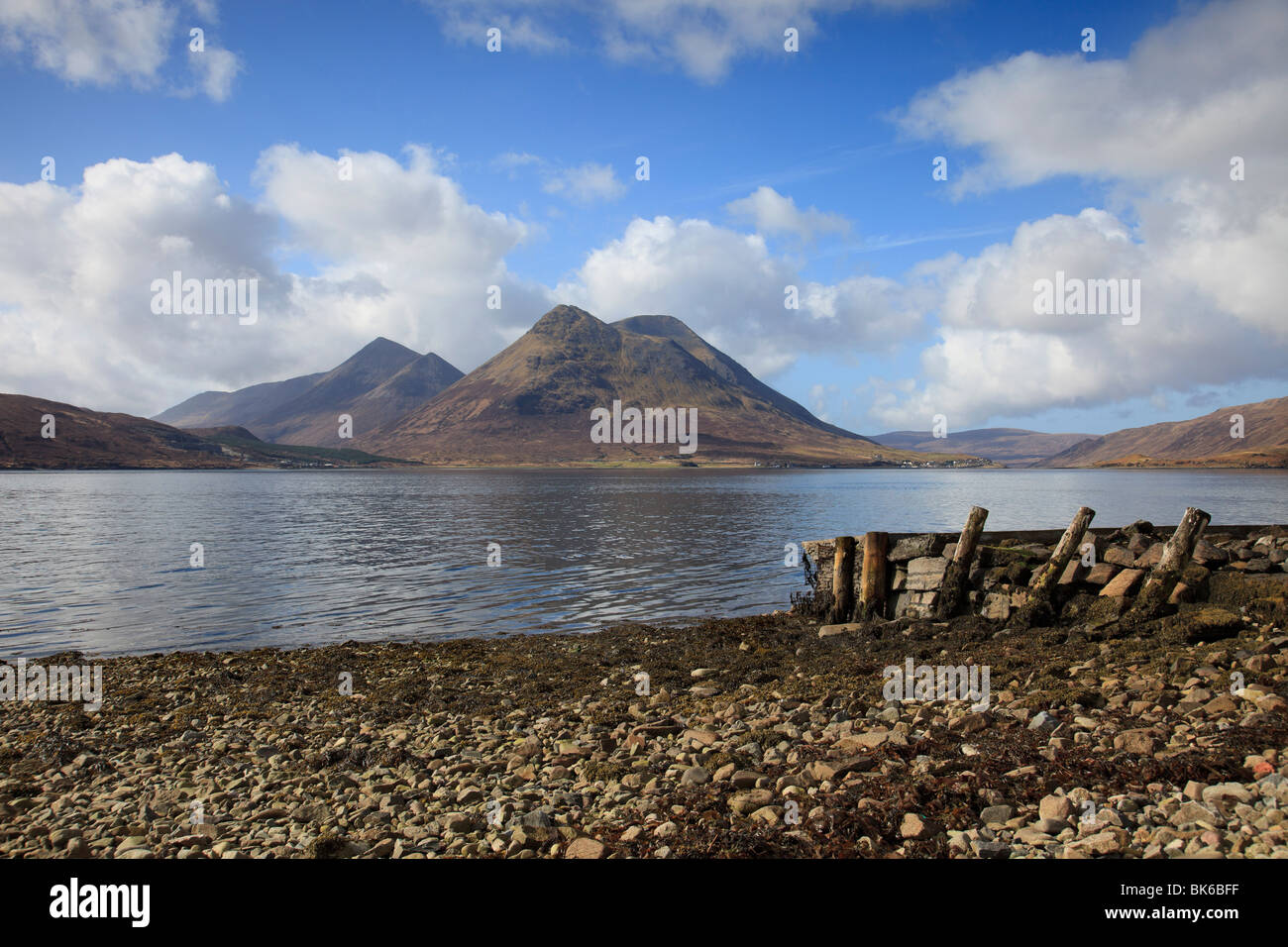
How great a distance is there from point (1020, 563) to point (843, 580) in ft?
16.1

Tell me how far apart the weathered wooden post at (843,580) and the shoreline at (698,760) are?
4.18m

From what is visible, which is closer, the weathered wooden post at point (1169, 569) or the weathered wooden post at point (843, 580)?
the weathered wooden post at point (1169, 569)

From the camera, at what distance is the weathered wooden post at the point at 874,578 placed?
21219 millimetres

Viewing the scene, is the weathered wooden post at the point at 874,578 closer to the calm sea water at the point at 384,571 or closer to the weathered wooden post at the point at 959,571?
the weathered wooden post at the point at 959,571

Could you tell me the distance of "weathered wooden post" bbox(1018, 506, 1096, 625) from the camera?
17.9 m

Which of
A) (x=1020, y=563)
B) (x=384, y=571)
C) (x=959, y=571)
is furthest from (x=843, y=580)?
(x=384, y=571)

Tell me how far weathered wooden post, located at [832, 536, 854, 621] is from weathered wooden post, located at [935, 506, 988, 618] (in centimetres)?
273

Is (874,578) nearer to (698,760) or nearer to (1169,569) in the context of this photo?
(1169,569)

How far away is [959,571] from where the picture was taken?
65.7 ft

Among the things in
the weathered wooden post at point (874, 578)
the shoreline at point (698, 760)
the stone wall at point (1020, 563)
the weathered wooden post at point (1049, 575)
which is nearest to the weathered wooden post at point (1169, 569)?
the stone wall at point (1020, 563)

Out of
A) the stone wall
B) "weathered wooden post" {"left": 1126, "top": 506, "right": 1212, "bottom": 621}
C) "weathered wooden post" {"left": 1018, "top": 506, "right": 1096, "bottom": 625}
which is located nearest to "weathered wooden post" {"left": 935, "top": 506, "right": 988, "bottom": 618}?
the stone wall
